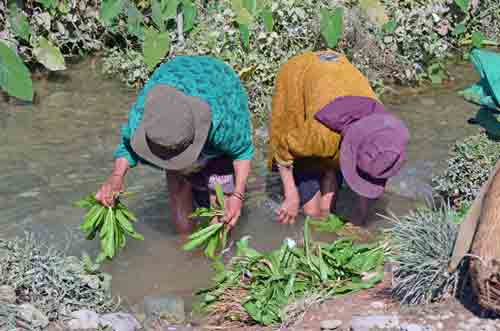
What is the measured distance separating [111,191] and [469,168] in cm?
209

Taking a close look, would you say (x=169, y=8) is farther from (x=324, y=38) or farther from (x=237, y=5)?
(x=324, y=38)

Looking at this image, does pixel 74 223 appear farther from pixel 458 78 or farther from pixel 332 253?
pixel 458 78

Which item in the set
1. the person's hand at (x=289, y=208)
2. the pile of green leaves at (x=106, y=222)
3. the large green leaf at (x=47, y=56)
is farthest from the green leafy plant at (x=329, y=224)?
the large green leaf at (x=47, y=56)

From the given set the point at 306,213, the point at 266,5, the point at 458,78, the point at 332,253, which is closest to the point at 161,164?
the point at 332,253

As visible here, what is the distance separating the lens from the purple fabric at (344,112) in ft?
14.9

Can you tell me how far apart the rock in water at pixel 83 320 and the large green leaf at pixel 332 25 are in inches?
147

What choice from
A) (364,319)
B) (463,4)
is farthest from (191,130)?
(463,4)

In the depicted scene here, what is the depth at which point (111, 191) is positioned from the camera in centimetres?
449

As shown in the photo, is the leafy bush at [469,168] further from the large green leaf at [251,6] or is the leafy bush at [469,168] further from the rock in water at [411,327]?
the large green leaf at [251,6]

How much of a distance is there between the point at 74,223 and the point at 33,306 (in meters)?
1.70

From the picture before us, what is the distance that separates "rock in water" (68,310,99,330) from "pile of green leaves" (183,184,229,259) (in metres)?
0.85

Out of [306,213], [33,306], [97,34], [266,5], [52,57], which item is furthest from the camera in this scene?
[97,34]

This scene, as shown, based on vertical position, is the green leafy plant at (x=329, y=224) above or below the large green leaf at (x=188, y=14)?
below

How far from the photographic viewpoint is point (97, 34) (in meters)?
8.06
